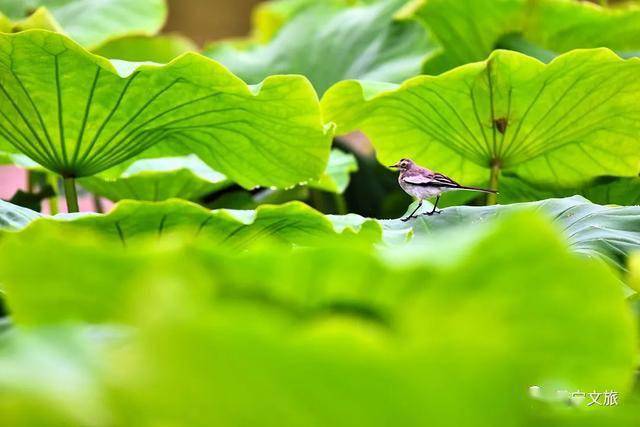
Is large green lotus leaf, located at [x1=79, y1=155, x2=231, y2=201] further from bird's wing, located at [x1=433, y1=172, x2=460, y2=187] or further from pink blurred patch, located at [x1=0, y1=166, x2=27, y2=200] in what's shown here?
pink blurred patch, located at [x1=0, y1=166, x2=27, y2=200]

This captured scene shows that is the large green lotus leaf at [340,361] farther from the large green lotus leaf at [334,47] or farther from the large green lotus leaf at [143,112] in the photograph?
the large green lotus leaf at [334,47]

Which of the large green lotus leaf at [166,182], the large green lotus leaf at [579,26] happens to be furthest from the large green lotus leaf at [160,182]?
the large green lotus leaf at [579,26]

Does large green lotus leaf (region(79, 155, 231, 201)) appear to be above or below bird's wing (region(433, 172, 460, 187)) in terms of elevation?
above

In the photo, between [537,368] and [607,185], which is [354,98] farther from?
[537,368]

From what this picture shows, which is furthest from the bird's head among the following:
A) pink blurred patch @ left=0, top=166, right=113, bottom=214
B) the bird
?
pink blurred patch @ left=0, top=166, right=113, bottom=214

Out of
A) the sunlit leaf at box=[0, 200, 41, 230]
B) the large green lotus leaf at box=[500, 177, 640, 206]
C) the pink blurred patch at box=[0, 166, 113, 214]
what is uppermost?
the pink blurred patch at box=[0, 166, 113, 214]

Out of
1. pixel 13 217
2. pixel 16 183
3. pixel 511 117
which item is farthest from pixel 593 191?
pixel 16 183

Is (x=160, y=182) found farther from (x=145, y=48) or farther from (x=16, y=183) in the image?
(x=16, y=183)
